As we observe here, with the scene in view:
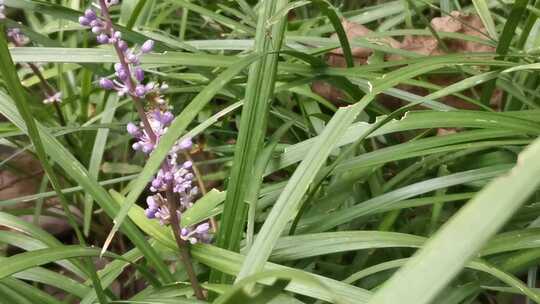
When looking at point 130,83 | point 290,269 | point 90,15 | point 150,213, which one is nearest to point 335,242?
point 290,269

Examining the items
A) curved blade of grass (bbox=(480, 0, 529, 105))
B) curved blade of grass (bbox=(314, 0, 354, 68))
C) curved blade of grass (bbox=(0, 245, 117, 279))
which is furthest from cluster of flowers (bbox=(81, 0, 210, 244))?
curved blade of grass (bbox=(480, 0, 529, 105))

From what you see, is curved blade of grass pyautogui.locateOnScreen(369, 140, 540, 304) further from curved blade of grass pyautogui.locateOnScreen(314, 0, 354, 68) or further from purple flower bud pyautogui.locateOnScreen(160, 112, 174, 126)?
curved blade of grass pyautogui.locateOnScreen(314, 0, 354, 68)

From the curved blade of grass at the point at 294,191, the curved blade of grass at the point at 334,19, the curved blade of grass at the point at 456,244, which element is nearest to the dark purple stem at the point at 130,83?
the curved blade of grass at the point at 294,191

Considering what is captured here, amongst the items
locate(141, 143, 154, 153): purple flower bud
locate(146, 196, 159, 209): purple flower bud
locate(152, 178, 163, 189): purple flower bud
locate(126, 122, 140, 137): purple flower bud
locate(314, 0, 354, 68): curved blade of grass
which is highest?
locate(314, 0, 354, 68): curved blade of grass

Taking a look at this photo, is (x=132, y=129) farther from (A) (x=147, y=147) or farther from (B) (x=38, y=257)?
(B) (x=38, y=257)

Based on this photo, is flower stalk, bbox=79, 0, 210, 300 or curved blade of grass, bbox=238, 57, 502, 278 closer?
curved blade of grass, bbox=238, 57, 502, 278

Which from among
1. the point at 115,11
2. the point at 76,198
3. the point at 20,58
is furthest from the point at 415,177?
the point at 115,11

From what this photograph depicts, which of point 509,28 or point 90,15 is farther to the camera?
point 509,28

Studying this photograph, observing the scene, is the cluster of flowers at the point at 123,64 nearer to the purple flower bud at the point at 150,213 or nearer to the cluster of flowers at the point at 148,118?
the cluster of flowers at the point at 148,118

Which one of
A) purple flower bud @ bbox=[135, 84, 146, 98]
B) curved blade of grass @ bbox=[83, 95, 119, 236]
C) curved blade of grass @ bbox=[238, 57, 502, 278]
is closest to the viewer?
curved blade of grass @ bbox=[238, 57, 502, 278]

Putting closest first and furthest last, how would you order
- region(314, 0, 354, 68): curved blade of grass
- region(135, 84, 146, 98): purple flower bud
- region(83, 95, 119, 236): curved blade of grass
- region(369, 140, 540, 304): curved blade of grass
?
region(369, 140, 540, 304): curved blade of grass < region(135, 84, 146, 98): purple flower bud < region(314, 0, 354, 68): curved blade of grass < region(83, 95, 119, 236): curved blade of grass
